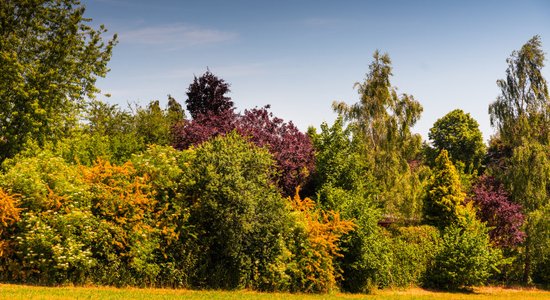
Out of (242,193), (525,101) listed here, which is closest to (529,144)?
(525,101)

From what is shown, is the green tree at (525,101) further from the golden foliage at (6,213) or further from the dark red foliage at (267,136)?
the golden foliage at (6,213)

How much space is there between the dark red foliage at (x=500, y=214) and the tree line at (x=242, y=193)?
4.3 inches

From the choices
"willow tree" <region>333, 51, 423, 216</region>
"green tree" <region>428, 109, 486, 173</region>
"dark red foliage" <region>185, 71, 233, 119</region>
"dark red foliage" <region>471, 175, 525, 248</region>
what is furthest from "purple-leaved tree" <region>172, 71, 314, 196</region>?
"green tree" <region>428, 109, 486, 173</region>

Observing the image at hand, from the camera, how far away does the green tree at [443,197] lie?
3494 centimetres

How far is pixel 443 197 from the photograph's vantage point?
1382 inches

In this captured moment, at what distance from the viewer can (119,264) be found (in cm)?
2116

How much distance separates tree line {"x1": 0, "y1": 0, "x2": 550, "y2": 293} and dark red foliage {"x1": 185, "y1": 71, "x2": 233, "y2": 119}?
0.37 ft

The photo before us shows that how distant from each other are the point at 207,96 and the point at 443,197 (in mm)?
19391

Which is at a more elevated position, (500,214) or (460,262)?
(500,214)

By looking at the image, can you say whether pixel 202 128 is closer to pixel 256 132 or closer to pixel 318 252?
pixel 256 132

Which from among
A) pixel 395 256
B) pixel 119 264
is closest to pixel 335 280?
pixel 395 256

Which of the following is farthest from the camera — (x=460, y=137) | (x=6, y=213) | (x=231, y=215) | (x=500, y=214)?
(x=460, y=137)

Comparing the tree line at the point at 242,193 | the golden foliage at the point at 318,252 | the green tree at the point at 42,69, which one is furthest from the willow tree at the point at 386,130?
the green tree at the point at 42,69

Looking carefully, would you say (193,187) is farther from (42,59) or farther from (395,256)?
(395,256)
